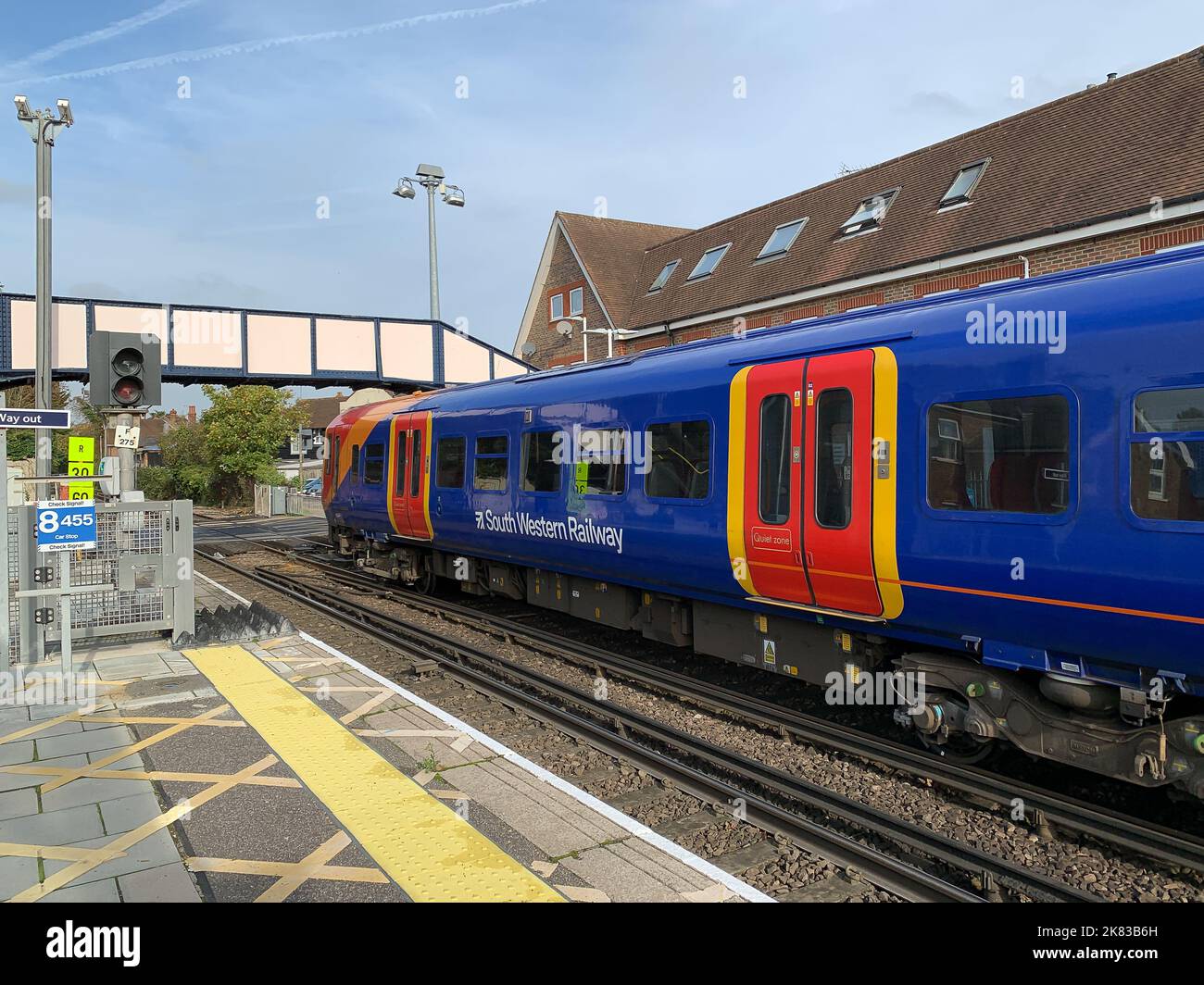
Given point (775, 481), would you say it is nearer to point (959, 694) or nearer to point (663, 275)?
point (959, 694)

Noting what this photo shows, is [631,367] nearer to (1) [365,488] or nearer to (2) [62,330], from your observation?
(1) [365,488]

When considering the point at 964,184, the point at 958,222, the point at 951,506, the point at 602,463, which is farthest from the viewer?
the point at 964,184

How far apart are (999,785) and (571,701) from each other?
3.75m

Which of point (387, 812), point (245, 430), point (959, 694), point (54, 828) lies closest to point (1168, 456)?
point (959, 694)

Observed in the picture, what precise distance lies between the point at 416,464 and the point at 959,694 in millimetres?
9663

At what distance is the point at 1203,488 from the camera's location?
4.53m

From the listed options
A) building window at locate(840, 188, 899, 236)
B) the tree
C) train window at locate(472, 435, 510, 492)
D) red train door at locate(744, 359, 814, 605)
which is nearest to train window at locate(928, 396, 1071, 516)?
red train door at locate(744, 359, 814, 605)

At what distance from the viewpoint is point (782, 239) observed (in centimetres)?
2267

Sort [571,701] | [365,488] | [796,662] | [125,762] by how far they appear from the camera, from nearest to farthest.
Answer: [125,762], [796,662], [571,701], [365,488]

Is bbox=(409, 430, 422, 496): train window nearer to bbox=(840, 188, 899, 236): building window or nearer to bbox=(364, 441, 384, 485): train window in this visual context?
bbox=(364, 441, 384, 485): train window

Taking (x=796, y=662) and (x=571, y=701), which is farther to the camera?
(x=571, y=701)
